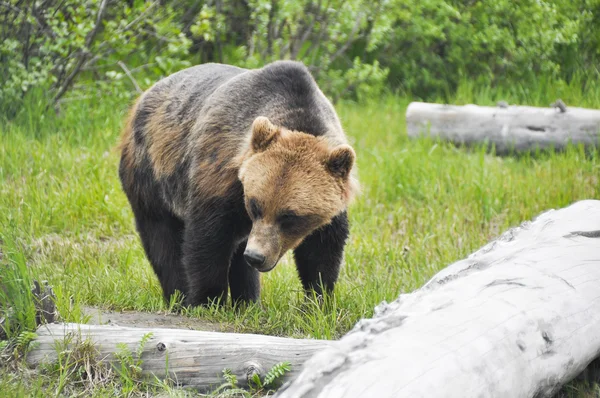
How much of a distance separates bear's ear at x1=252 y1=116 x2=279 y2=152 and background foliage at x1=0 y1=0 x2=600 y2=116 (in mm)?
3735

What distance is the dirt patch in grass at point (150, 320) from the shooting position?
4.09 meters

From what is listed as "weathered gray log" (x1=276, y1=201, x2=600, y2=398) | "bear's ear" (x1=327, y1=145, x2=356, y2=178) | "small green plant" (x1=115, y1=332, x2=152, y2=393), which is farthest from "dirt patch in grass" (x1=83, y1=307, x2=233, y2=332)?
"weathered gray log" (x1=276, y1=201, x2=600, y2=398)

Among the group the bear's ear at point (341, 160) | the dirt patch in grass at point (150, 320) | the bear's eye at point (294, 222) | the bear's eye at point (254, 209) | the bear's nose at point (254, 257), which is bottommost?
the dirt patch in grass at point (150, 320)

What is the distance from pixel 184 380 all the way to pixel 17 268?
3.05 feet

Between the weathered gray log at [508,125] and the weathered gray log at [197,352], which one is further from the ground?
the weathered gray log at [197,352]

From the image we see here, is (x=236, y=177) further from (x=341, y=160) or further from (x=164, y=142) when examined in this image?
(x=164, y=142)

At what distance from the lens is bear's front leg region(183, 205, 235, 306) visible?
14.2 feet

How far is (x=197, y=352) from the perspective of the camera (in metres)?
3.25

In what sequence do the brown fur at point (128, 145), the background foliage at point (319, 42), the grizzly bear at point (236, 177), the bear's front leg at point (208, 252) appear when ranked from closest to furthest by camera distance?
the grizzly bear at point (236, 177), the bear's front leg at point (208, 252), the brown fur at point (128, 145), the background foliage at point (319, 42)

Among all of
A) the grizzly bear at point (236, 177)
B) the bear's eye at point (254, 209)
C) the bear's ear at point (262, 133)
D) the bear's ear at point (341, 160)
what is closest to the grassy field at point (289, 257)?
the grizzly bear at point (236, 177)

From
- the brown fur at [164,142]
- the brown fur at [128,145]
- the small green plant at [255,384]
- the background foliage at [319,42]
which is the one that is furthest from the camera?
the background foliage at [319,42]

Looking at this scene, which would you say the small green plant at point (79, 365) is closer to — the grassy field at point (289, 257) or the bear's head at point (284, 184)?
the grassy field at point (289, 257)

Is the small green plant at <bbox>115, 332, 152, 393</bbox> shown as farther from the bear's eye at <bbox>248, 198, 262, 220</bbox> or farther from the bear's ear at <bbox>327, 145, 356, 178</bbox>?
the bear's ear at <bbox>327, 145, 356, 178</bbox>

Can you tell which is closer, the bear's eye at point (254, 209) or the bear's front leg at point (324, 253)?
the bear's eye at point (254, 209)
